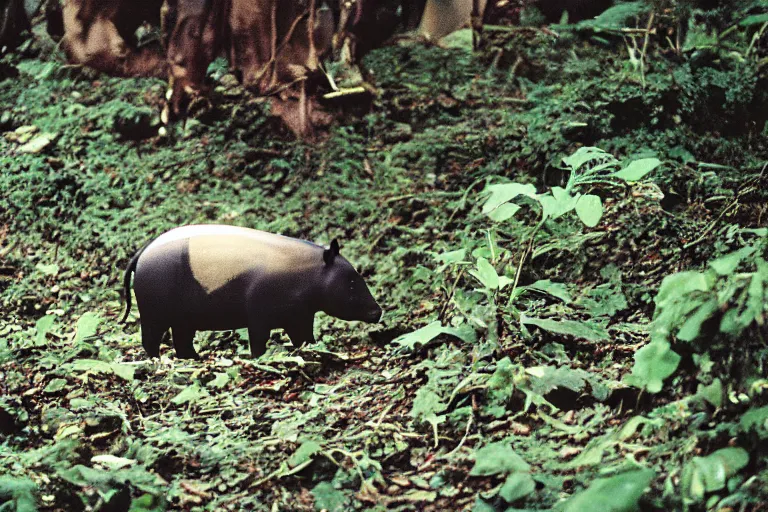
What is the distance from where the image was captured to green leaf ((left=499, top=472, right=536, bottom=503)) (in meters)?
2.06

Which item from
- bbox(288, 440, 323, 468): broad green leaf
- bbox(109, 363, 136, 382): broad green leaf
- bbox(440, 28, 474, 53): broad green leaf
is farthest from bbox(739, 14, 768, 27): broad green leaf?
bbox(109, 363, 136, 382): broad green leaf

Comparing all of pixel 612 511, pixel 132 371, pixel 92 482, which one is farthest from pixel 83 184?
pixel 612 511

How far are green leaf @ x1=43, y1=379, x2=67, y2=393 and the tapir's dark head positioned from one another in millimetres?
1300

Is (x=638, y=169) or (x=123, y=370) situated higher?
(x=638, y=169)

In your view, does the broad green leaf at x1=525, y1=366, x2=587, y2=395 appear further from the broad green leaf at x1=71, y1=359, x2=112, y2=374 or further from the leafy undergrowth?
the broad green leaf at x1=71, y1=359, x2=112, y2=374

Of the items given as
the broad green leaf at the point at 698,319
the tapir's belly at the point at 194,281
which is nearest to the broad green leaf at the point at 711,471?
the broad green leaf at the point at 698,319

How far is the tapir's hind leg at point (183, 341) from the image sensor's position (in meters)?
3.44

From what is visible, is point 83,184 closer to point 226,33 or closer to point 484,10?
point 226,33

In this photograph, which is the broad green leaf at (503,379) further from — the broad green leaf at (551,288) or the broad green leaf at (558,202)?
the broad green leaf at (558,202)

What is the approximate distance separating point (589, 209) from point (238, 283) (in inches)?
64.6

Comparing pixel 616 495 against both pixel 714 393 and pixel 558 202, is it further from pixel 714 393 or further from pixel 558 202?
pixel 558 202

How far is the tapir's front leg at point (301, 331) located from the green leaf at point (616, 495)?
71.9 inches

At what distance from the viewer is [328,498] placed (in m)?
2.38

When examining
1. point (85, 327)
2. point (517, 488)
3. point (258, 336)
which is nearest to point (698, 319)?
point (517, 488)
